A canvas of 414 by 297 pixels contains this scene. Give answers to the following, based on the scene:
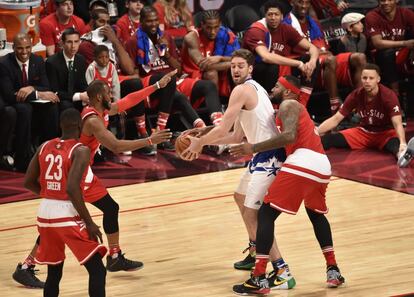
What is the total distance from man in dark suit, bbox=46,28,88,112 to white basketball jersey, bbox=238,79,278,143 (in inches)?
181

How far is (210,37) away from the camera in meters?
12.8

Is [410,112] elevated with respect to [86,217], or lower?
lower

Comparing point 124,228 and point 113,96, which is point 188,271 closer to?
point 124,228

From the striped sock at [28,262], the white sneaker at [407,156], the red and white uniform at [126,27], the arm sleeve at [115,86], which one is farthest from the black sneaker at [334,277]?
the red and white uniform at [126,27]

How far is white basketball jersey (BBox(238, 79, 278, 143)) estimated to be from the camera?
748 cm

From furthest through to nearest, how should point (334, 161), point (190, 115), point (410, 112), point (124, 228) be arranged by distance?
point (410, 112) < point (190, 115) < point (334, 161) < point (124, 228)

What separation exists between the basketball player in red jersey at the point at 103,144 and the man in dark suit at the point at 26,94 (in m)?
3.65

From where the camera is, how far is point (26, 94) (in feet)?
37.9

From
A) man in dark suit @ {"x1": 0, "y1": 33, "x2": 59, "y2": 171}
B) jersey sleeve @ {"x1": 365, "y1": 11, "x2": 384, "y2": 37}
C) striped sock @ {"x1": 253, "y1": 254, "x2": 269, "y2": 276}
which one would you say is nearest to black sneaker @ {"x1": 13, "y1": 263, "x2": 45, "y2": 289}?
striped sock @ {"x1": 253, "y1": 254, "x2": 269, "y2": 276}

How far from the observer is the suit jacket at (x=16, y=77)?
1153 centimetres

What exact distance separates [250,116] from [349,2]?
7.17 metres

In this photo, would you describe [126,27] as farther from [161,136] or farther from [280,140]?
[280,140]

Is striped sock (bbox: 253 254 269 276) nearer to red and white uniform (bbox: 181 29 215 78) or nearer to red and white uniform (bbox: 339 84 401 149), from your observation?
red and white uniform (bbox: 339 84 401 149)

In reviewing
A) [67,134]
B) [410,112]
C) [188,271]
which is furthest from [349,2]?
[67,134]
